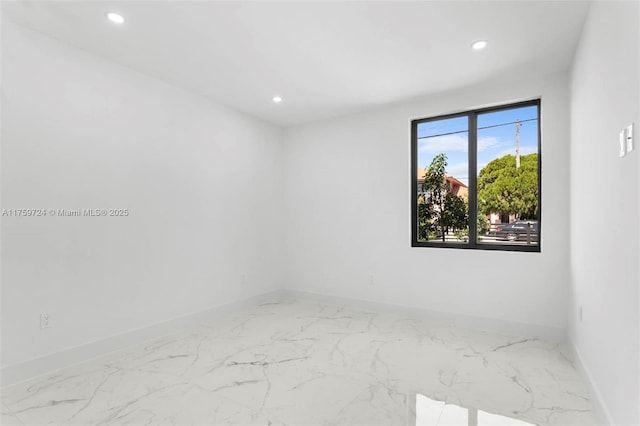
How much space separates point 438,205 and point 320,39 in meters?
2.28

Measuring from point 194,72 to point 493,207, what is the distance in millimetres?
3263

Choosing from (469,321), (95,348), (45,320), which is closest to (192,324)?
(95,348)

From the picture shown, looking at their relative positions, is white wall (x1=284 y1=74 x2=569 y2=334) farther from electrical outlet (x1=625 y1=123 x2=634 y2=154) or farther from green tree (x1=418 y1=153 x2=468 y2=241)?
electrical outlet (x1=625 y1=123 x2=634 y2=154)

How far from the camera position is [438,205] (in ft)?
12.7

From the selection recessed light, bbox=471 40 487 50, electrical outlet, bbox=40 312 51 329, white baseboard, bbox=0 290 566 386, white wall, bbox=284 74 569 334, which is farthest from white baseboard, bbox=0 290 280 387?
recessed light, bbox=471 40 487 50

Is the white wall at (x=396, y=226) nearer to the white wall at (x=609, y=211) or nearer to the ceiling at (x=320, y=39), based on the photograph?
the ceiling at (x=320, y=39)

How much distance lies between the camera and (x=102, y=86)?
9.20 ft

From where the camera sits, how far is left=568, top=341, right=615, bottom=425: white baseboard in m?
1.73

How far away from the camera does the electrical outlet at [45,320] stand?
2430 mm

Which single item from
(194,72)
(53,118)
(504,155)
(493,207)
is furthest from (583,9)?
(53,118)

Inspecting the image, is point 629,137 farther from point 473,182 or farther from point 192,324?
point 192,324

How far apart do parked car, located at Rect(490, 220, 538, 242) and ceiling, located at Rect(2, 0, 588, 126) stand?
1432 mm

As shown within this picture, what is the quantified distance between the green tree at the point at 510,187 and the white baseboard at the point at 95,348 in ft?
10.4

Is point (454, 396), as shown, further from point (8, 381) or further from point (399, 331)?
point (8, 381)
